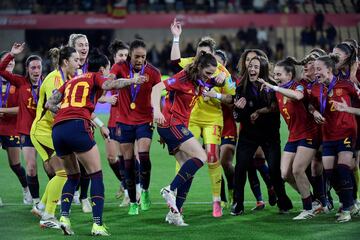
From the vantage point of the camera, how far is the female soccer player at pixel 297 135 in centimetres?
977

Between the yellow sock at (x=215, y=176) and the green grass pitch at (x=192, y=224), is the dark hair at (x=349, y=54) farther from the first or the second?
the yellow sock at (x=215, y=176)

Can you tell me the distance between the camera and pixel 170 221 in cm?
960

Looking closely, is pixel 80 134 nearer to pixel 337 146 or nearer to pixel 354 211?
pixel 337 146

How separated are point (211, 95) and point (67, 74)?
179cm

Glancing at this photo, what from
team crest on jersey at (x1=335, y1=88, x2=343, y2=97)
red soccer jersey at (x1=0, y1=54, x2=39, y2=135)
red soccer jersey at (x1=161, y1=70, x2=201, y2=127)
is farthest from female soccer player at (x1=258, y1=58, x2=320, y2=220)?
red soccer jersey at (x1=0, y1=54, x2=39, y2=135)

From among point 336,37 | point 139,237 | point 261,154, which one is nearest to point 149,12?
point 336,37

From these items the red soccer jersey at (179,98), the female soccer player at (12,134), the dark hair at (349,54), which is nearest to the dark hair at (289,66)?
the dark hair at (349,54)

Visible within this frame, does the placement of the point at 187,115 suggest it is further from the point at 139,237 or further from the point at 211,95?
the point at 139,237

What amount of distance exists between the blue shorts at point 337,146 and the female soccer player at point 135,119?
228cm

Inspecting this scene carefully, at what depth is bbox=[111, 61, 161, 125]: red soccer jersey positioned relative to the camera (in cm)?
1055

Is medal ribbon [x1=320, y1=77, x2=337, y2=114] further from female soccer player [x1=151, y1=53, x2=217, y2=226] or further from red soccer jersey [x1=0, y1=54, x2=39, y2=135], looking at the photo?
red soccer jersey [x1=0, y1=54, x2=39, y2=135]

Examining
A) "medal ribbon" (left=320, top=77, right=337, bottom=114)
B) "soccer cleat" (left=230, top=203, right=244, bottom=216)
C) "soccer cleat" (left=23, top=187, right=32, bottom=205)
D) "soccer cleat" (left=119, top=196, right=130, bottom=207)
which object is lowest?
"soccer cleat" (left=230, top=203, right=244, bottom=216)

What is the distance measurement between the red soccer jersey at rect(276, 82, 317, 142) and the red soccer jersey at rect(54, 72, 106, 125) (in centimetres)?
238

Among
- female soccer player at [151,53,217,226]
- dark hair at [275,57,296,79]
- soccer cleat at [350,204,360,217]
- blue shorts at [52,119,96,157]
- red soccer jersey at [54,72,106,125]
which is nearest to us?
blue shorts at [52,119,96,157]
